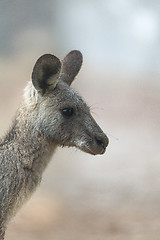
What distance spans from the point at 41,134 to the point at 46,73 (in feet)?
1.73

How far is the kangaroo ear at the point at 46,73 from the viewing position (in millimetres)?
3703

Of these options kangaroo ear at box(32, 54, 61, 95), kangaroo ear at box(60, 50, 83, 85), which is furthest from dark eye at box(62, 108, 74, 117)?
kangaroo ear at box(60, 50, 83, 85)

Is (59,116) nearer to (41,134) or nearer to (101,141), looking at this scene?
(41,134)

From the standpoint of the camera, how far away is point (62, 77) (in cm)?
426

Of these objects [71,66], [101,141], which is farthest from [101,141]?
[71,66]

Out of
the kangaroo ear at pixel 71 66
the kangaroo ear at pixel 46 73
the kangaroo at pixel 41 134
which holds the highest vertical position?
the kangaroo ear at pixel 71 66

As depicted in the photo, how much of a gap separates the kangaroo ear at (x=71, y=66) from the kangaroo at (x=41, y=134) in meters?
0.40

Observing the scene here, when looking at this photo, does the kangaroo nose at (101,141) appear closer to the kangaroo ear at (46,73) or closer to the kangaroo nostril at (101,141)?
the kangaroo nostril at (101,141)

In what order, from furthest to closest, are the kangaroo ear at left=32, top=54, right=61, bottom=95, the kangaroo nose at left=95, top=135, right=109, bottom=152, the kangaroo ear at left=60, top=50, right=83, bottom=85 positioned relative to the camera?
the kangaroo ear at left=60, top=50, right=83, bottom=85
the kangaroo nose at left=95, top=135, right=109, bottom=152
the kangaroo ear at left=32, top=54, right=61, bottom=95

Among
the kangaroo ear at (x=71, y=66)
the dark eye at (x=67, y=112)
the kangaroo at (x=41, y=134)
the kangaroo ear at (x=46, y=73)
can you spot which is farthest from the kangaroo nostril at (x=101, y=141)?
the kangaroo ear at (x=71, y=66)

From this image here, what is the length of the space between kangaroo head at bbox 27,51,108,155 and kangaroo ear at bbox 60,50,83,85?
0.43m

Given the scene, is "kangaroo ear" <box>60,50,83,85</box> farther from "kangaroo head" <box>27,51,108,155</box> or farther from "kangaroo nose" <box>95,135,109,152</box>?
"kangaroo nose" <box>95,135,109,152</box>

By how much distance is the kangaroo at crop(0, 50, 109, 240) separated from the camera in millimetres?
3727

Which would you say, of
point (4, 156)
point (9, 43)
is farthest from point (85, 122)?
point (9, 43)
